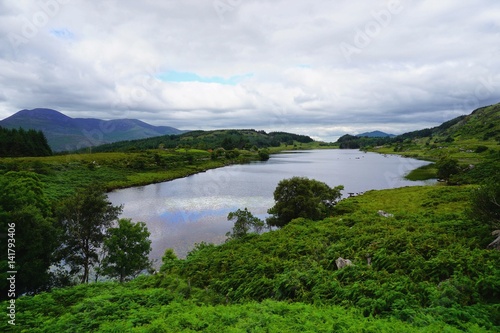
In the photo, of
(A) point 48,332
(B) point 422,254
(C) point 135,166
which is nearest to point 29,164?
(C) point 135,166

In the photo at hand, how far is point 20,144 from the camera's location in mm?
115688

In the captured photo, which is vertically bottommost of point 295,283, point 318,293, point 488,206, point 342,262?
point 295,283

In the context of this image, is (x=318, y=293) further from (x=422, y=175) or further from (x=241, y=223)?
(x=422, y=175)

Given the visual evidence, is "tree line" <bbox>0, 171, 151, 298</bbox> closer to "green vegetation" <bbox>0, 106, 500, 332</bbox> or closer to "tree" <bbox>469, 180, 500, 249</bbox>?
"green vegetation" <bbox>0, 106, 500, 332</bbox>

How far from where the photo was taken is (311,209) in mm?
45031

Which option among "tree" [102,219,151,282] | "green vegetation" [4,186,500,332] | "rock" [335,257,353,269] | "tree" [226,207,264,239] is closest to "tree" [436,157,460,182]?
"green vegetation" [4,186,500,332]

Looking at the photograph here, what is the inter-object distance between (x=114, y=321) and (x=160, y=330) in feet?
10.4

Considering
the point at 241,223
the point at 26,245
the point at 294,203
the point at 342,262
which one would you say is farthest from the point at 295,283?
the point at 294,203

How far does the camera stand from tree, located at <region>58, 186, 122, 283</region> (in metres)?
29.9

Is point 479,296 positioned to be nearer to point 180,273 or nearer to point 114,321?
point 114,321

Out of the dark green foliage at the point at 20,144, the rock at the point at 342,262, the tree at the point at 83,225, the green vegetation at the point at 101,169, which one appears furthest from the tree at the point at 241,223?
the dark green foliage at the point at 20,144

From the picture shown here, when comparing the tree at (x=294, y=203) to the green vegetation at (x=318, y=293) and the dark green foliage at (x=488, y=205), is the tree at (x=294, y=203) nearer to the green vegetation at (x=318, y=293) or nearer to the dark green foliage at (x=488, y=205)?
the green vegetation at (x=318, y=293)

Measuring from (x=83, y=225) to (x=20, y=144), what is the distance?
378ft

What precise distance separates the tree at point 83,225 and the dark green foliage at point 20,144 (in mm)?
111329
